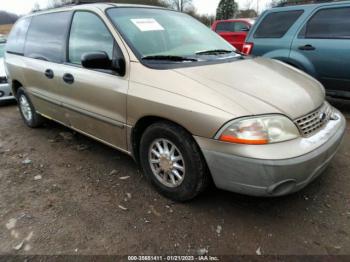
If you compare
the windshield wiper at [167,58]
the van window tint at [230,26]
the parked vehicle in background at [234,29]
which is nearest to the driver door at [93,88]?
the windshield wiper at [167,58]

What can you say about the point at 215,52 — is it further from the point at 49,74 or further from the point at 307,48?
the point at 307,48

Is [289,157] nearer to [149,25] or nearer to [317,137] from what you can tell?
[317,137]

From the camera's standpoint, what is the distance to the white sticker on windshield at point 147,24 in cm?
313

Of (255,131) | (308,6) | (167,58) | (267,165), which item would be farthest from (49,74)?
(308,6)

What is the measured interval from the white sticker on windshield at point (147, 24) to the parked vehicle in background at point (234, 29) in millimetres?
7284

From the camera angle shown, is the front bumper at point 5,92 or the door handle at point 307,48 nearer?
the door handle at point 307,48

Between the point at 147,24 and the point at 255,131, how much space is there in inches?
65.3

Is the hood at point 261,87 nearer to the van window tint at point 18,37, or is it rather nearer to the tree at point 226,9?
the van window tint at point 18,37

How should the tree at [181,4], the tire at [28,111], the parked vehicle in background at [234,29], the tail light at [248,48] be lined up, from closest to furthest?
the tire at [28,111], the tail light at [248,48], the parked vehicle in background at [234,29], the tree at [181,4]

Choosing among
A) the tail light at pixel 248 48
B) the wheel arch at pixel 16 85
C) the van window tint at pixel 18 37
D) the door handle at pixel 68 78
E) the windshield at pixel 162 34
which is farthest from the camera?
the tail light at pixel 248 48

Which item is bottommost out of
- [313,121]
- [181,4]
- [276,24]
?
[181,4]

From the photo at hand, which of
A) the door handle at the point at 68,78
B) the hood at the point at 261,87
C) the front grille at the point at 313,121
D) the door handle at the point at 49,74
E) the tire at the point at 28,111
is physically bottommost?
the tire at the point at 28,111

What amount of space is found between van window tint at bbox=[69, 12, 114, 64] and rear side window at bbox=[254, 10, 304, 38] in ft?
11.6

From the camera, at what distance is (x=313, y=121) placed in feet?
8.40
